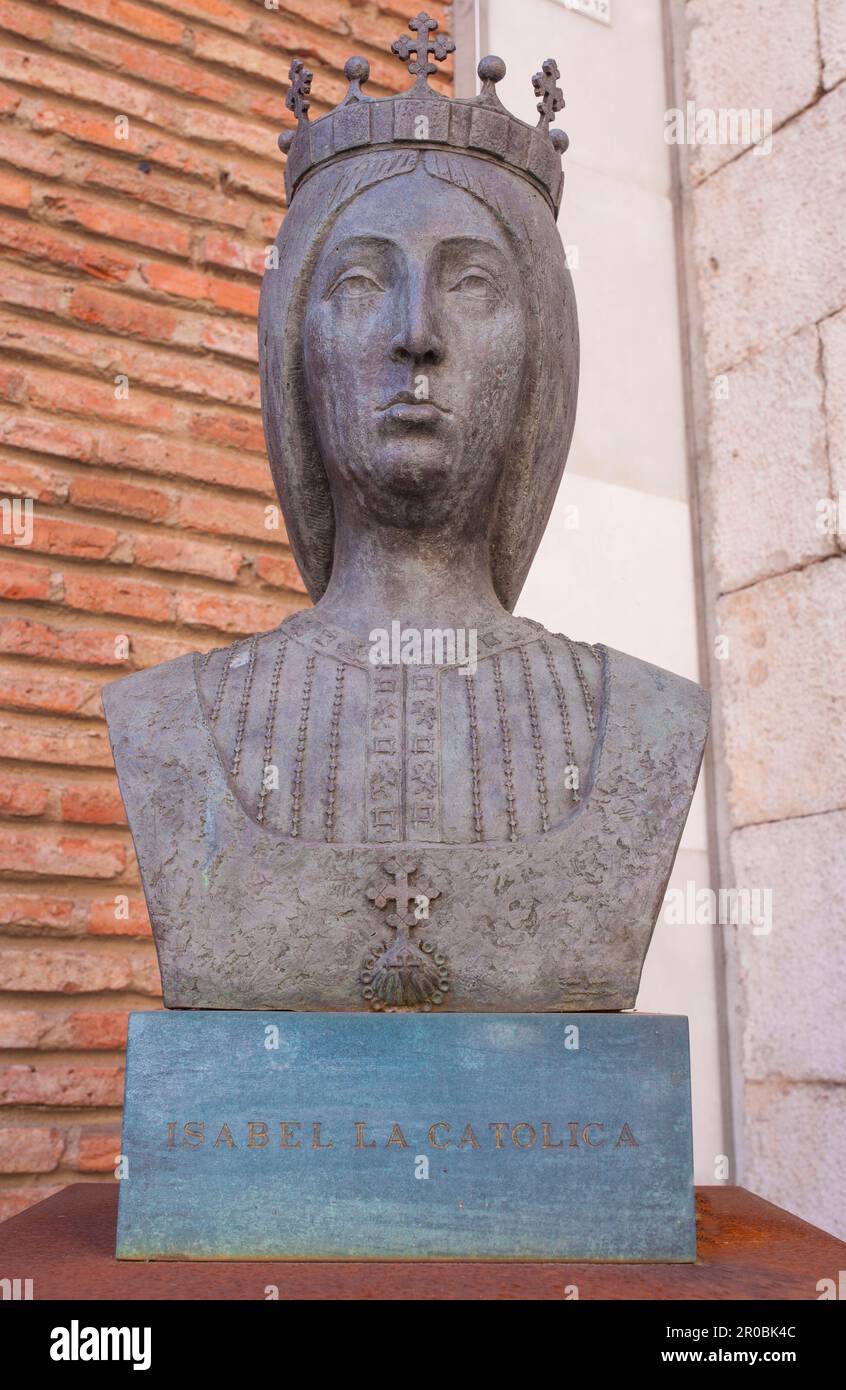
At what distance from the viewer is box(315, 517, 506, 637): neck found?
8.64ft

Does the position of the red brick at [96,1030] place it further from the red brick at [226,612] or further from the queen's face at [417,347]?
the queen's face at [417,347]

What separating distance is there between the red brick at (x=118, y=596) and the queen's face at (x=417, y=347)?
1.50 meters

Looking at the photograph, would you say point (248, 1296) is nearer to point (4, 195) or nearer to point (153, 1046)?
point (153, 1046)

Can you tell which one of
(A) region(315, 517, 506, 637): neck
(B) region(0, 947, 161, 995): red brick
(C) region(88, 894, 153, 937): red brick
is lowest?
(B) region(0, 947, 161, 995): red brick

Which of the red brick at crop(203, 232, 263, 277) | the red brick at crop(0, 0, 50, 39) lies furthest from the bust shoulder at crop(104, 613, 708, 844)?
the red brick at crop(0, 0, 50, 39)

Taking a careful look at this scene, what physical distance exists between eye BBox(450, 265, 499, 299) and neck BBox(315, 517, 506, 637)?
0.40m

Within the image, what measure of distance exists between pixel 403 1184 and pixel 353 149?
176 centimetres

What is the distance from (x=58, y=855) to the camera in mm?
3777

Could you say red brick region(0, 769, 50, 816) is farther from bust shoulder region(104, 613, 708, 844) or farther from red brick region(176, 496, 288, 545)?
bust shoulder region(104, 613, 708, 844)

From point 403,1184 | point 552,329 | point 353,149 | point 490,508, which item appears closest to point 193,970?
point 403,1184

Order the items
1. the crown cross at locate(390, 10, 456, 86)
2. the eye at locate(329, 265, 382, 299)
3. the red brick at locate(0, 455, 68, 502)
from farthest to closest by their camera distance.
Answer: the red brick at locate(0, 455, 68, 502) < the crown cross at locate(390, 10, 456, 86) < the eye at locate(329, 265, 382, 299)

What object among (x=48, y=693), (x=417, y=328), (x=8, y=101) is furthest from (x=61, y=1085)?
(x=8, y=101)

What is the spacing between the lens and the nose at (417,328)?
2.43m
